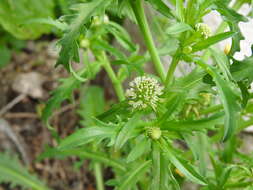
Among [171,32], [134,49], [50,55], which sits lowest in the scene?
[171,32]

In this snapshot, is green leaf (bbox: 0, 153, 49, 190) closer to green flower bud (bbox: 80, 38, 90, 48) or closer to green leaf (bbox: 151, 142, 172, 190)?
green flower bud (bbox: 80, 38, 90, 48)

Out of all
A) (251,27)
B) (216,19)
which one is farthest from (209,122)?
(216,19)

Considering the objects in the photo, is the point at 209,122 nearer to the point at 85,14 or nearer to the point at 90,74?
the point at 85,14

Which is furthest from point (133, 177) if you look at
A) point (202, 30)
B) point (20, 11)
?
point (20, 11)

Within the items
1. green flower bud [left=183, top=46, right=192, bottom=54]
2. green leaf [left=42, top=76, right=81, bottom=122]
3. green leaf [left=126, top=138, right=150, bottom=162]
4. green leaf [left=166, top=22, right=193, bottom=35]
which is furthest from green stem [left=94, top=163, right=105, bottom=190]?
green leaf [left=166, top=22, right=193, bottom=35]

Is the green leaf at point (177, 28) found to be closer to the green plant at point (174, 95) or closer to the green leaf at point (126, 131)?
the green plant at point (174, 95)

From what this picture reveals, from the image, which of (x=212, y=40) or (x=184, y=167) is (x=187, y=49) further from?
(x=184, y=167)
